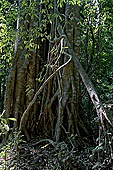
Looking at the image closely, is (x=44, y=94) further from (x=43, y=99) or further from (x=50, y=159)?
(x=50, y=159)

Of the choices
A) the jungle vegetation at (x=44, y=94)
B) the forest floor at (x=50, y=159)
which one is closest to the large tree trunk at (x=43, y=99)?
the jungle vegetation at (x=44, y=94)

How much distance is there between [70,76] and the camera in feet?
14.5

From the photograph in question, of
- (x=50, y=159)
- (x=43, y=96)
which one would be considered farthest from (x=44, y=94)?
(x=50, y=159)

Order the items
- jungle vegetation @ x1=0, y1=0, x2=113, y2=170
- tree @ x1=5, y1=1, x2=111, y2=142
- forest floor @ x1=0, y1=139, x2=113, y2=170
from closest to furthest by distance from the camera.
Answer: forest floor @ x1=0, y1=139, x2=113, y2=170 < jungle vegetation @ x1=0, y1=0, x2=113, y2=170 < tree @ x1=5, y1=1, x2=111, y2=142

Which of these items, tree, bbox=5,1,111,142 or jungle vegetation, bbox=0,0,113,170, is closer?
jungle vegetation, bbox=0,0,113,170

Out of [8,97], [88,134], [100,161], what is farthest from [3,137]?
[100,161]

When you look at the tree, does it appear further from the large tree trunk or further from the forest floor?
the forest floor

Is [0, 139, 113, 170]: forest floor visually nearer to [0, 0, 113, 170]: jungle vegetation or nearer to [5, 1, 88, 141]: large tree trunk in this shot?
[0, 0, 113, 170]: jungle vegetation

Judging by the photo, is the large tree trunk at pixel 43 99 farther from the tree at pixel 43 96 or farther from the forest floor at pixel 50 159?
the forest floor at pixel 50 159

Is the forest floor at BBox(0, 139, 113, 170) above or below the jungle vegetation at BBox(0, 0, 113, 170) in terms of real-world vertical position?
below

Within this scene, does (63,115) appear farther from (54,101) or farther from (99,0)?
(99,0)

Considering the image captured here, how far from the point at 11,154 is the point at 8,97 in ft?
3.62

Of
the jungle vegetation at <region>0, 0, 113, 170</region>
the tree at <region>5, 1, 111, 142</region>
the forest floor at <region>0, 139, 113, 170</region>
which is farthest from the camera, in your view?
the tree at <region>5, 1, 111, 142</region>

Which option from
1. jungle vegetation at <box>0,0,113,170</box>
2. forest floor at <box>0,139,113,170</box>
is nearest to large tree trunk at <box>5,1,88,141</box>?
jungle vegetation at <box>0,0,113,170</box>
